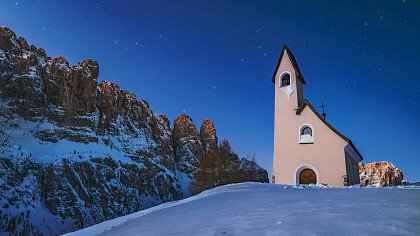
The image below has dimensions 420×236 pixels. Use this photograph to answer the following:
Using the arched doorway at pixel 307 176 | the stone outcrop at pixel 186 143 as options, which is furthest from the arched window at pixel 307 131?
the stone outcrop at pixel 186 143

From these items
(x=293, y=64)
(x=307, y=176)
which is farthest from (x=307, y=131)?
(x=293, y=64)

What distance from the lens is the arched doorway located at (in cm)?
1802

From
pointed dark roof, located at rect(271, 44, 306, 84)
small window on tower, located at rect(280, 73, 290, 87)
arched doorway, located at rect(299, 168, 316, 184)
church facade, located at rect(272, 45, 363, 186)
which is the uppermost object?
pointed dark roof, located at rect(271, 44, 306, 84)

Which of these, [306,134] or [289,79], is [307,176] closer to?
[306,134]

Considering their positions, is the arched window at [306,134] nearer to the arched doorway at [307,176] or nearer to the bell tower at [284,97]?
the bell tower at [284,97]

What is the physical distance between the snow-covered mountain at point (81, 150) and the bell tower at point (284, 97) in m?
17.6

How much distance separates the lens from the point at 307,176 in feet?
59.6

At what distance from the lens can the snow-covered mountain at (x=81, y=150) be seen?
53531mm

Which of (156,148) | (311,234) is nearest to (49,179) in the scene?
(156,148)

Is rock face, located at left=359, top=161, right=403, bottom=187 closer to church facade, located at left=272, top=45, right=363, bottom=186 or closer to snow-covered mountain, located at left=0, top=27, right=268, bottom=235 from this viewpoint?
snow-covered mountain, located at left=0, top=27, right=268, bottom=235

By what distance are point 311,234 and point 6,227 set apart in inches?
1935

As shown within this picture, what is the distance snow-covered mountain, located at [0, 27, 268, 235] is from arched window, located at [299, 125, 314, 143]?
1825cm

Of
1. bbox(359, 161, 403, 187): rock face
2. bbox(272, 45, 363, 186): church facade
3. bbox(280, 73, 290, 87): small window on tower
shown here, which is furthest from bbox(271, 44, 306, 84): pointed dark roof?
bbox(359, 161, 403, 187): rock face

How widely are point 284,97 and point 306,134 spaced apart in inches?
121
